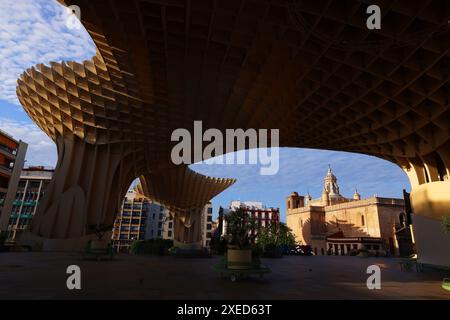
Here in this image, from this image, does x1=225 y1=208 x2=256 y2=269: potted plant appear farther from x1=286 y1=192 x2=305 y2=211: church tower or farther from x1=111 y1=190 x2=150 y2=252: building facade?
x1=111 y1=190 x2=150 y2=252: building facade

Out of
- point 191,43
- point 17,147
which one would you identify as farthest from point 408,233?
point 17,147

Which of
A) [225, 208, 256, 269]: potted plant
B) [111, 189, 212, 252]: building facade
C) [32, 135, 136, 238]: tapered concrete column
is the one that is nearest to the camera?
[225, 208, 256, 269]: potted plant

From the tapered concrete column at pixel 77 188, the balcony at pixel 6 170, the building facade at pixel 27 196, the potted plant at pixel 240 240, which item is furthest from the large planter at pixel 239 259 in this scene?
the building facade at pixel 27 196

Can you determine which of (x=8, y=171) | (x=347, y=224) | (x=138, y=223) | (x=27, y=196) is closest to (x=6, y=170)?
(x=8, y=171)

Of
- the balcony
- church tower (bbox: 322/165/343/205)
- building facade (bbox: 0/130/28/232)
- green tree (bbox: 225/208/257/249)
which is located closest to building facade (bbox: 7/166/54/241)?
building facade (bbox: 0/130/28/232)

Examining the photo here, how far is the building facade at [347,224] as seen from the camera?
63531 millimetres

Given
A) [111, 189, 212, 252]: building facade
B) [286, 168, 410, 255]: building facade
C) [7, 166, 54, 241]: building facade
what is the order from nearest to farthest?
[286, 168, 410, 255]: building facade
[7, 166, 54, 241]: building facade
[111, 189, 212, 252]: building facade

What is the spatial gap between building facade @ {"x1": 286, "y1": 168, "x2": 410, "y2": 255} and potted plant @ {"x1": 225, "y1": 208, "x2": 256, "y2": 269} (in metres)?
46.7

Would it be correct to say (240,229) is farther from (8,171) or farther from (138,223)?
(138,223)

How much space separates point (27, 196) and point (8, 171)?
3234 cm

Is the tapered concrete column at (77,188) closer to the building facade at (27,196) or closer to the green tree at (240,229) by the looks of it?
the green tree at (240,229)

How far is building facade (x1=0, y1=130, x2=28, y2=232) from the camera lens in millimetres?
57375

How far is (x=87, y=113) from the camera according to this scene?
3039 centimetres
